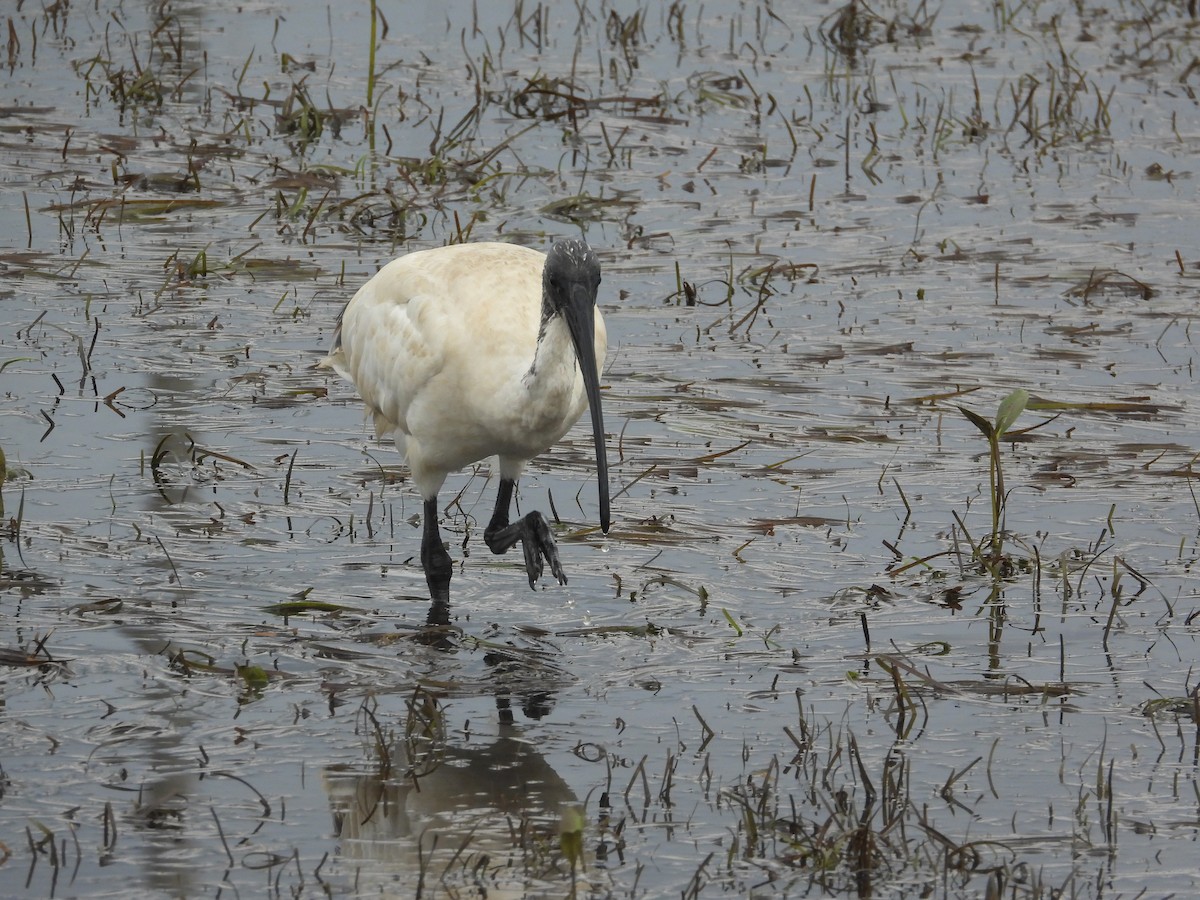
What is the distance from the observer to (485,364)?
5652 millimetres

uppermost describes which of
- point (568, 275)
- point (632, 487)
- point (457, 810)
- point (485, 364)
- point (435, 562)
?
point (568, 275)

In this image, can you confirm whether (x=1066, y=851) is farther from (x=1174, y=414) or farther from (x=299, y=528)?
(x=1174, y=414)

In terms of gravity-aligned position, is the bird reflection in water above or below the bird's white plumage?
below

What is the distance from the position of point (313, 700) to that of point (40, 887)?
1.16 metres

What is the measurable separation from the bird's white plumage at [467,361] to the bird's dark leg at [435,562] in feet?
0.42

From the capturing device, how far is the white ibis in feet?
18.0

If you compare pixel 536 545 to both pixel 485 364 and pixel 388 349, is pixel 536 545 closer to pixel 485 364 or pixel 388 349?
pixel 485 364

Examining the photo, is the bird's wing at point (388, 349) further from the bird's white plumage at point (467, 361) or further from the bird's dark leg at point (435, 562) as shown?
the bird's dark leg at point (435, 562)

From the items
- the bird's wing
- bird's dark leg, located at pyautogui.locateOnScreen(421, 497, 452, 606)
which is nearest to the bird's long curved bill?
the bird's wing

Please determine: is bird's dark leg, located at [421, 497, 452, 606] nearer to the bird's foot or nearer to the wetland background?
the wetland background

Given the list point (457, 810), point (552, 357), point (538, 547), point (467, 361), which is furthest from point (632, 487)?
point (457, 810)

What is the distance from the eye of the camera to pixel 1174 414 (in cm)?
780

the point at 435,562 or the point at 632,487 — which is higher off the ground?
Answer: the point at 632,487

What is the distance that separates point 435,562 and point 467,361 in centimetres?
70
